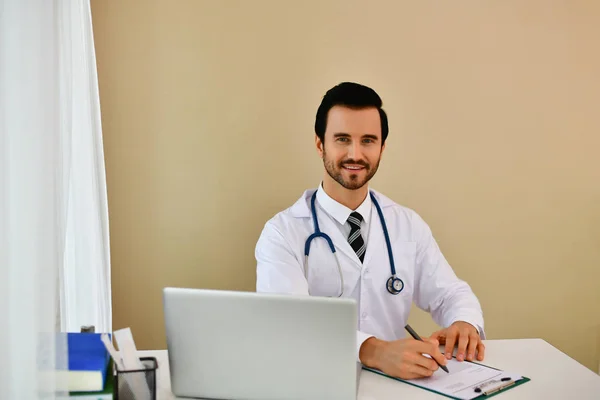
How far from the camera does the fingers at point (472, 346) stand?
5.51ft

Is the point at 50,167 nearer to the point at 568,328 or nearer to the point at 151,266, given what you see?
the point at 151,266

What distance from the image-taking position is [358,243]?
89.0 inches

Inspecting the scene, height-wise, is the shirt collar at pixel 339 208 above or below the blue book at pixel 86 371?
above

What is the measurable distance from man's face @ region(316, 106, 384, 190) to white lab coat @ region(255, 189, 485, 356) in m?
0.17

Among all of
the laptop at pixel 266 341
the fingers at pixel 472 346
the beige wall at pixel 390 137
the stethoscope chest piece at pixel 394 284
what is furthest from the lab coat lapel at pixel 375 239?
the laptop at pixel 266 341

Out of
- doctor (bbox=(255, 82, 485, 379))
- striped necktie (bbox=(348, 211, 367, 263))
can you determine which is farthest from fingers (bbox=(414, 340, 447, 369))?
striped necktie (bbox=(348, 211, 367, 263))

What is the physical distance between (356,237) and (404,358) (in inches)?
30.8

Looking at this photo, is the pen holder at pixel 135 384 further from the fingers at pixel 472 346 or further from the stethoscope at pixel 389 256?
the stethoscope at pixel 389 256

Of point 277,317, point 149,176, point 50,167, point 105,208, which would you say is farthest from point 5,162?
point 149,176

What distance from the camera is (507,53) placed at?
109 inches

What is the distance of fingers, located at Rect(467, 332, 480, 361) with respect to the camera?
1.68 m

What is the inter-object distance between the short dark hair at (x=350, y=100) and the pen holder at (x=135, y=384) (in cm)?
129

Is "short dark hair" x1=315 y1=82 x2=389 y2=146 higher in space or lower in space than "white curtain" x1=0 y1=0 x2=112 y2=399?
higher

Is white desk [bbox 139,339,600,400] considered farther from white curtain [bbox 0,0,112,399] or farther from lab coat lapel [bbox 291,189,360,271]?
lab coat lapel [bbox 291,189,360,271]
